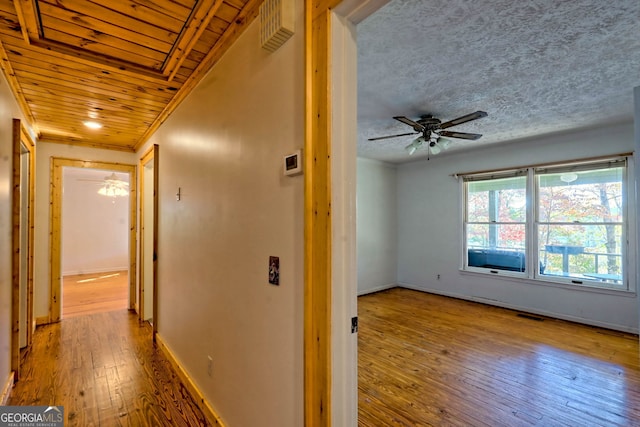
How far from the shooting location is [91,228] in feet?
25.3

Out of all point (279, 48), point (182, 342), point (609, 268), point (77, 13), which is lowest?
point (182, 342)

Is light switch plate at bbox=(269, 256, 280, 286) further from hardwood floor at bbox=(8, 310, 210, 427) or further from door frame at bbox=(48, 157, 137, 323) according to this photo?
door frame at bbox=(48, 157, 137, 323)

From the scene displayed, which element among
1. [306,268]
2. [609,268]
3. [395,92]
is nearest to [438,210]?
[609,268]

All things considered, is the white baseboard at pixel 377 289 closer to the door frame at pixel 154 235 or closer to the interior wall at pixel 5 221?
the door frame at pixel 154 235

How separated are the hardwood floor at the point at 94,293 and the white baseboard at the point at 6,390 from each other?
2.14 meters

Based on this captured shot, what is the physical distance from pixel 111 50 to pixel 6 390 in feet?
8.45

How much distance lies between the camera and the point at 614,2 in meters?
1.66

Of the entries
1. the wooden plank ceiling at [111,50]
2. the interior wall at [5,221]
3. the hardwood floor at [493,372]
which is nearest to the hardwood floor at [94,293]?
the interior wall at [5,221]

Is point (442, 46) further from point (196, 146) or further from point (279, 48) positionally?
point (196, 146)

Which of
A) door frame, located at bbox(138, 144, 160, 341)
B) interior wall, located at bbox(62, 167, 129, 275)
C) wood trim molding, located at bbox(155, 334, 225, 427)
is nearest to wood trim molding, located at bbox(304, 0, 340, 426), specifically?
wood trim molding, located at bbox(155, 334, 225, 427)

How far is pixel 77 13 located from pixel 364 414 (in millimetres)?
3054

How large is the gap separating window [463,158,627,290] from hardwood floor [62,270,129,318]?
5980mm

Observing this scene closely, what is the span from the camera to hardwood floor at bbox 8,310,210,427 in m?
2.09

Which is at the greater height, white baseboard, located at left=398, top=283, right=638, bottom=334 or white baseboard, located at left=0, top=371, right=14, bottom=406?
white baseboard, located at left=0, top=371, right=14, bottom=406
